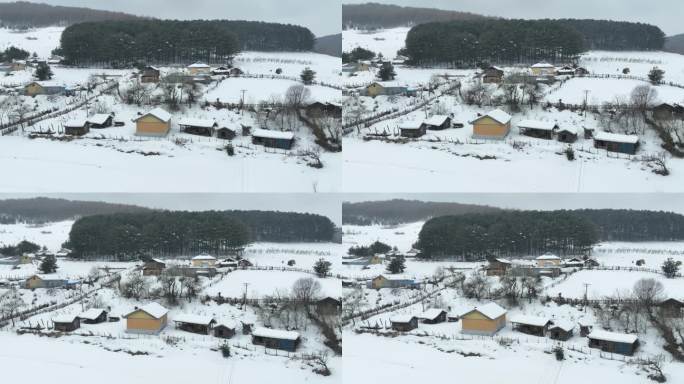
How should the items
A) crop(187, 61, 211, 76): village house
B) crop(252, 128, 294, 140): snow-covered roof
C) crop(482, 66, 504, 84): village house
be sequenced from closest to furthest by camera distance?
crop(252, 128, 294, 140): snow-covered roof → crop(482, 66, 504, 84): village house → crop(187, 61, 211, 76): village house

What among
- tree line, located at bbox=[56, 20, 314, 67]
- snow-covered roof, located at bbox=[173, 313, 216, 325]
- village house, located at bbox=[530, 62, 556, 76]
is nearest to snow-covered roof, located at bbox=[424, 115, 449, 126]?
village house, located at bbox=[530, 62, 556, 76]

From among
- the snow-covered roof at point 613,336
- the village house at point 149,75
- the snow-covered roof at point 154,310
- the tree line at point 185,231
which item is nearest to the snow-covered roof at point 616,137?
the snow-covered roof at point 613,336

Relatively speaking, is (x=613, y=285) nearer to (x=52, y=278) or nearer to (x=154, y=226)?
(x=154, y=226)

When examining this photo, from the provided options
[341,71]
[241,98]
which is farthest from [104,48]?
[341,71]

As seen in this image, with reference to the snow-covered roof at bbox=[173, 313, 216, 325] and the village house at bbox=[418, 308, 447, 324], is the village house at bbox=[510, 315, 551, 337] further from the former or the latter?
the snow-covered roof at bbox=[173, 313, 216, 325]

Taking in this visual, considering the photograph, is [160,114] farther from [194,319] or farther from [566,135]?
[566,135]

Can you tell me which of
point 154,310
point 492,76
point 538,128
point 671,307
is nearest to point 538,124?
point 538,128
